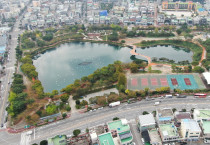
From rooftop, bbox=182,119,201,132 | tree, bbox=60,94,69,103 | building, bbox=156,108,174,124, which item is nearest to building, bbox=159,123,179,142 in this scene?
building, bbox=156,108,174,124

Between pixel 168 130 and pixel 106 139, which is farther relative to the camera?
pixel 168 130

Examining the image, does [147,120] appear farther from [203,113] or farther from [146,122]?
[203,113]

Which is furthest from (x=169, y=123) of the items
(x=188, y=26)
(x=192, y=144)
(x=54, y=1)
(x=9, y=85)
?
(x=54, y=1)

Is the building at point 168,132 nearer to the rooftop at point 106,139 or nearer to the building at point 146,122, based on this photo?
the building at point 146,122

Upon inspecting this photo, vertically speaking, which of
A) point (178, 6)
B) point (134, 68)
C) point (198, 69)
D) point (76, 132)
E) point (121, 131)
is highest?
point (178, 6)

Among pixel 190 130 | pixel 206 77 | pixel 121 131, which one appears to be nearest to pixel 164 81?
pixel 206 77

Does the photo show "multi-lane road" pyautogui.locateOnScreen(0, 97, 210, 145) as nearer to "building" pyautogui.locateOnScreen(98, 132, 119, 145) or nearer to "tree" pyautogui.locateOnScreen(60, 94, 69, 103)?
"tree" pyautogui.locateOnScreen(60, 94, 69, 103)
